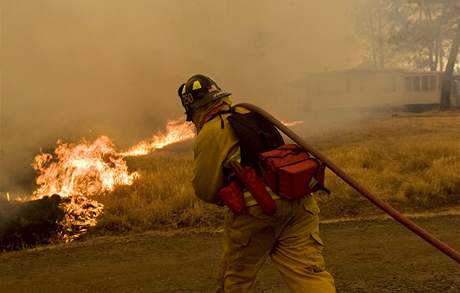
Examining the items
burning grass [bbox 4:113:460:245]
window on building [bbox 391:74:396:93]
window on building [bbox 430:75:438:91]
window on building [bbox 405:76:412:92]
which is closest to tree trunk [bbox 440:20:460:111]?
window on building [bbox 405:76:412:92]

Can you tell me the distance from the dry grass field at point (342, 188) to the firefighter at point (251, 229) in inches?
120

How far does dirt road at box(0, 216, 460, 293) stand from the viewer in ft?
12.8

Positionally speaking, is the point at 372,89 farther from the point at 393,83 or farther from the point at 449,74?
the point at 449,74

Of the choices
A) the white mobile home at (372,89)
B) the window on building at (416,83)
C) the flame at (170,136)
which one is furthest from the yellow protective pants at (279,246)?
the window on building at (416,83)

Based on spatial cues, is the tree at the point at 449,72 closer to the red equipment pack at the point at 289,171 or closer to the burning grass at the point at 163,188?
the burning grass at the point at 163,188

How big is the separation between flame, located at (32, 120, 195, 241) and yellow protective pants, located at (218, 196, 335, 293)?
3.32m

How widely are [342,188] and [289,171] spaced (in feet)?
14.2

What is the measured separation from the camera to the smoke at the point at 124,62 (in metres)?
8.87

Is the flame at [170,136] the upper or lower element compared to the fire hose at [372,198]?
lower

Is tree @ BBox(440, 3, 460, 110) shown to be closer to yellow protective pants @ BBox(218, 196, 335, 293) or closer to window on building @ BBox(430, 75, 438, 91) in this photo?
window on building @ BBox(430, 75, 438, 91)

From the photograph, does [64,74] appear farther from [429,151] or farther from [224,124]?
[224,124]

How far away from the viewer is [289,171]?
2.44 meters

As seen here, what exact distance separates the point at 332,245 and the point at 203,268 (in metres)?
1.34

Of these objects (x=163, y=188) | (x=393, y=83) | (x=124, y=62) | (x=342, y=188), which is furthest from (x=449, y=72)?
(x=163, y=188)
